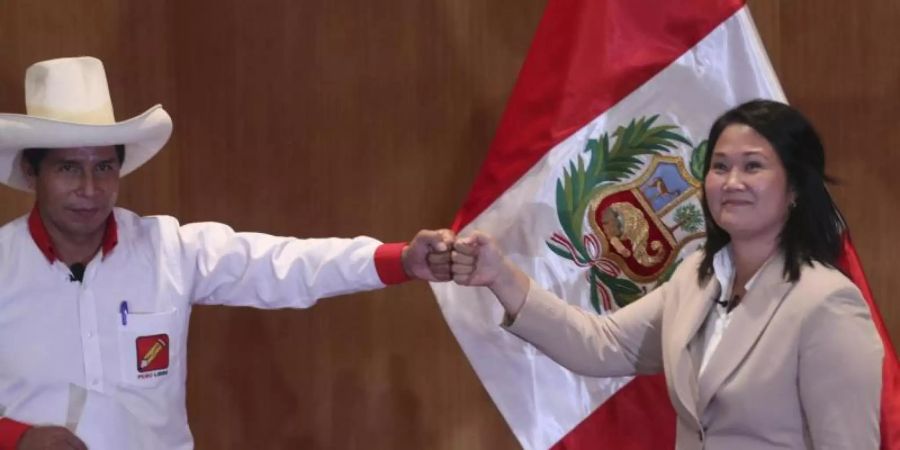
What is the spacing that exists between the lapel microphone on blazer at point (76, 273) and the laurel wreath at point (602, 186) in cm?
101

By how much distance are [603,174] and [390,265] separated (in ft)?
1.81

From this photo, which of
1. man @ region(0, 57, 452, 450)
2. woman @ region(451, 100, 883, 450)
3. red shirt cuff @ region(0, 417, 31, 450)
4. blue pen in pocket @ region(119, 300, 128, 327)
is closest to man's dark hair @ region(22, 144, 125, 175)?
man @ region(0, 57, 452, 450)

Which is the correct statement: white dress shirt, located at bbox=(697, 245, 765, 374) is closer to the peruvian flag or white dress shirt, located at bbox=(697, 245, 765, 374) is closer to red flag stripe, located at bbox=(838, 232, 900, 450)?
red flag stripe, located at bbox=(838, 232, 900, 450)

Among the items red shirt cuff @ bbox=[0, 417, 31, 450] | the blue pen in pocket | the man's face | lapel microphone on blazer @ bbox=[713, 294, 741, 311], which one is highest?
the man's face

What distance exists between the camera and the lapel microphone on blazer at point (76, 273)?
6.97 feet

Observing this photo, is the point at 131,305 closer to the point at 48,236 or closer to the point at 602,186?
the point at 48,236

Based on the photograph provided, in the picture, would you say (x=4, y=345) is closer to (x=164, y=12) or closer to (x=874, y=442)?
(x=164, y=12)

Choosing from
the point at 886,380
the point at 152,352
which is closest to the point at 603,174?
the point at 886,380

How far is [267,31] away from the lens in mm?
3012

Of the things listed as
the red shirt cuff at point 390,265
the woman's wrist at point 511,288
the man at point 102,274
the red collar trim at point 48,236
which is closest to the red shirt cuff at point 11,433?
the man at point 102,274

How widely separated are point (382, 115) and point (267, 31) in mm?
392

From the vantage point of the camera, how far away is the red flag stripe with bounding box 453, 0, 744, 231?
2457 mm

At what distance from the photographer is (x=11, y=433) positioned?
2.00 m

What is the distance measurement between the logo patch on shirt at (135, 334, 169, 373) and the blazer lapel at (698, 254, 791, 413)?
3.37 ft
